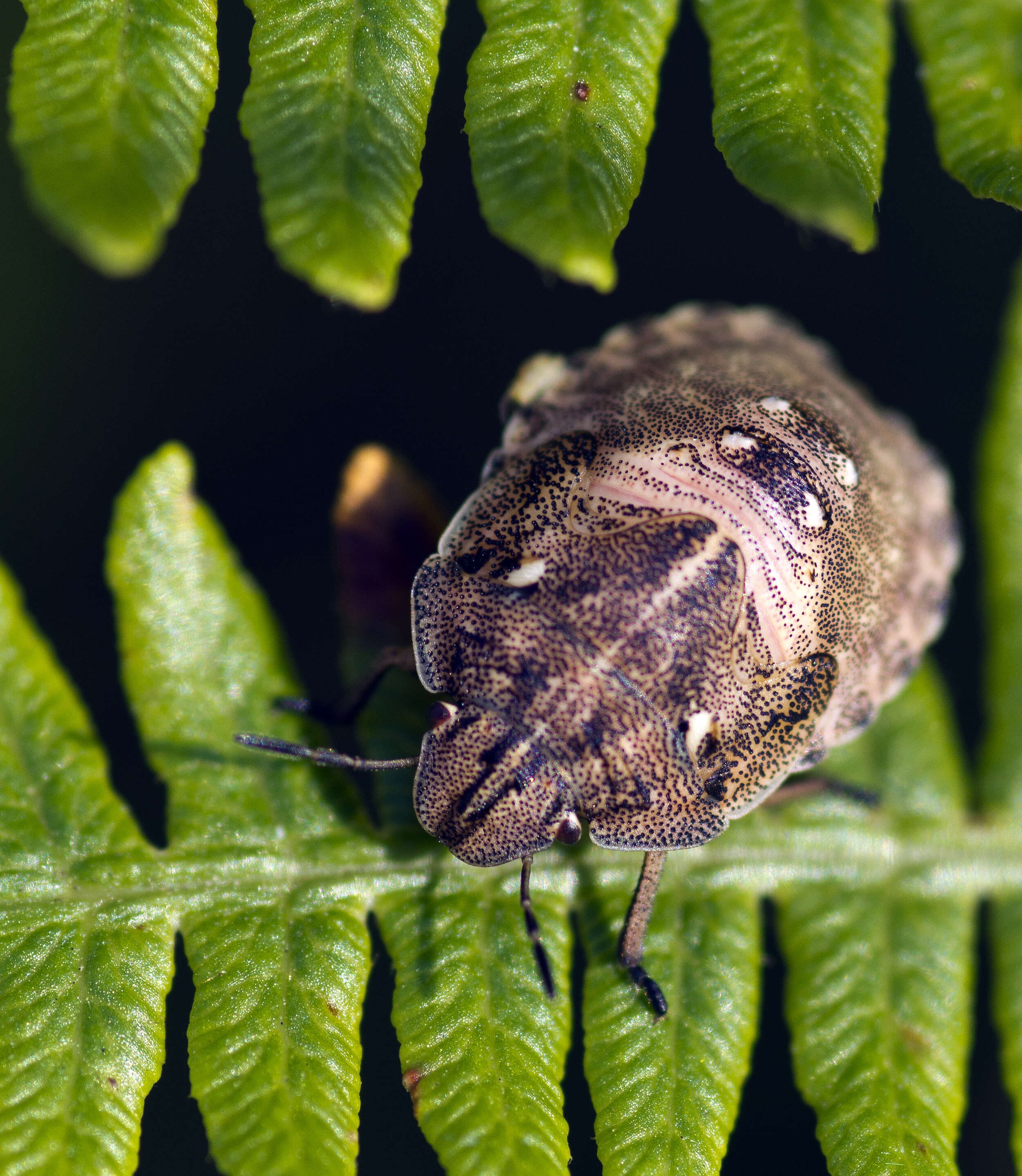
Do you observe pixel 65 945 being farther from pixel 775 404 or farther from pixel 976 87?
pixel 976 87

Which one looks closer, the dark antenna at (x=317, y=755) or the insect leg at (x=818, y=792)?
the dark antenna at (x=317, y=755)

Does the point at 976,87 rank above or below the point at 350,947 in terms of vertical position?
above

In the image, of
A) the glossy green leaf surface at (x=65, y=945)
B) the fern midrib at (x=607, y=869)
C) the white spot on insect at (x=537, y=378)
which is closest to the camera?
the glossy green leaf surface at (x=65, y=945)

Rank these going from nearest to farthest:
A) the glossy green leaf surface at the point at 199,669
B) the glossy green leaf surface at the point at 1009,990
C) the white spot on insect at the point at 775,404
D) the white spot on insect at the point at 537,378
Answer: the glossy green leaf surface at the point at 199,669 < the glossy green leaf surface at the point at 1009,990 < the white spot on insect at the point at 775,404 < the white spot on insect at the point at 537,378

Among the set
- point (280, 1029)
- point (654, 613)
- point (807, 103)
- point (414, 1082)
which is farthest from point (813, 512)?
point (280, 1029)

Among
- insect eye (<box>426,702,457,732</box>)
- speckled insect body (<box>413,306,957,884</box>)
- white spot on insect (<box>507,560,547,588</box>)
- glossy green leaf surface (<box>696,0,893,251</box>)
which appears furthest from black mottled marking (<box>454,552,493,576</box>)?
glossy green leaf surface (<box>696,0,893,251</box>)

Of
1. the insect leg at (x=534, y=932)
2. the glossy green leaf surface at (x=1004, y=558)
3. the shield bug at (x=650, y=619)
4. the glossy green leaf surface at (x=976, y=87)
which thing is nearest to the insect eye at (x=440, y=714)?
the shield bug at (x=650, y=619)

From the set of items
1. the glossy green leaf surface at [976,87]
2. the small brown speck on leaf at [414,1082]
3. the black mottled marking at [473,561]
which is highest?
the glossy green leaf surface at [976,87]

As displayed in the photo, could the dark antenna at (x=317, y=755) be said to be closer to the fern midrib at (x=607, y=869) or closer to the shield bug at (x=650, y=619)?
the shield bug at (x=650, y=619)
